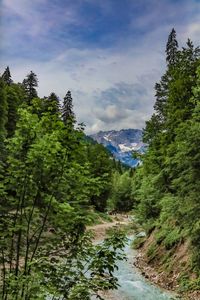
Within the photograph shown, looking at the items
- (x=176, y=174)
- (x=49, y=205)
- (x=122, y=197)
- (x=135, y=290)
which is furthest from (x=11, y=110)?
(x=122, y=197)

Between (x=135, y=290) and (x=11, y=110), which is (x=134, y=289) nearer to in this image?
(x=135, y=290)

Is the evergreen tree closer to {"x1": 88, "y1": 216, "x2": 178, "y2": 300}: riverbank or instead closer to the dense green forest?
{"x1": 88, "y1": 216, "x2": 178, "y2": 300}: riverbank

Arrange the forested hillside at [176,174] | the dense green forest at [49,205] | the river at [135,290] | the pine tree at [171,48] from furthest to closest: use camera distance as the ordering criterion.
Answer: the pine tree at [171,48], the river at [135,290], the forested hillside at [176,174], the dense green forest at [49,205]

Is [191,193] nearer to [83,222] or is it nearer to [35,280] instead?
[83,222]

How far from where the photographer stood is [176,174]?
67.3ft

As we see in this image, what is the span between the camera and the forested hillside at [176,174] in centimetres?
1427

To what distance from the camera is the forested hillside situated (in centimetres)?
1427

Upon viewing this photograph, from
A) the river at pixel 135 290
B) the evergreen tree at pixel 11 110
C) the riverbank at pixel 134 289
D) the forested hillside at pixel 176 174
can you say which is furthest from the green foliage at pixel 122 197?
the river at pixel 135 290

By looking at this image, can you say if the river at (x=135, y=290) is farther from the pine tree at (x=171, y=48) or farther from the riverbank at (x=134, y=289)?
the pine tree at (x=171, y=48)

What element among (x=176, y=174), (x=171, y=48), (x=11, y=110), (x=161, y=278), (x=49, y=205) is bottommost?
(x=161, y=278)

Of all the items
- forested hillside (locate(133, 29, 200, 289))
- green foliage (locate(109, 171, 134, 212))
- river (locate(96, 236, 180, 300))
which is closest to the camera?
forested hillside (locate(133, 29, 200, 289))

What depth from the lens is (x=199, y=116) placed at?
1589 cm

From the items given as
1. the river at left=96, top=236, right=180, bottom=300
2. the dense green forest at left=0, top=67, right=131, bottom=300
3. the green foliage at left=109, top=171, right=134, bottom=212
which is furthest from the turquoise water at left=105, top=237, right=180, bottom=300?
the green foliage at left=109, top=171, right=134, bottom=212

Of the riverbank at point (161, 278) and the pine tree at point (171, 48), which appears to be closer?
the riverbank at point (161, 278)
